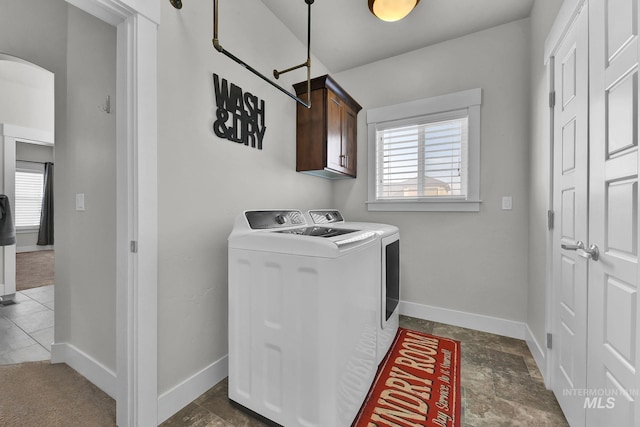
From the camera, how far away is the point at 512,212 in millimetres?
2225

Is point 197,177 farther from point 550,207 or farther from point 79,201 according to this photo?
point 550,207

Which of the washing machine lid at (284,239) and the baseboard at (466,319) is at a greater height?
the washing machine lid at (284,239)

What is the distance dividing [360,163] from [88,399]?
2.76 metres

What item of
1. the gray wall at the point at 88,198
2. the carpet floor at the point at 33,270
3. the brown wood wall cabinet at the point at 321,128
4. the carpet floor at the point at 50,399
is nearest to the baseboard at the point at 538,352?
the brown wood wall cabinet at the point at 321,128

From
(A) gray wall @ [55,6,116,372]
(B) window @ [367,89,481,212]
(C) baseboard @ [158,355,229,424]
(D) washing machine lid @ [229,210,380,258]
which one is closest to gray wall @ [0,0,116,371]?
(A) gray wall @ [55,6,116,372]

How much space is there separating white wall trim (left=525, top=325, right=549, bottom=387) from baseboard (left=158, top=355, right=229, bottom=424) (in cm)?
200

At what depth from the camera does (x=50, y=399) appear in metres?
1.48

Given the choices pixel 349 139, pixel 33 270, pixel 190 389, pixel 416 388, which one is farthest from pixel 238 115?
pixel 33 270

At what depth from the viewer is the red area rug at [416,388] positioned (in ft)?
4.35

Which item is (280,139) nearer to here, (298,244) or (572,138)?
(298,244)

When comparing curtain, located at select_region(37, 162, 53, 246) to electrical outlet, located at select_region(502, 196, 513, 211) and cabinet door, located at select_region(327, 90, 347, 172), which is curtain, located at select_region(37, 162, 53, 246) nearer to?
cabinet door, located at select_region(327, 90, 347, 172)

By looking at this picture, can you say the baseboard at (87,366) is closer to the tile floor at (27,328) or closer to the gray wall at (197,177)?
the tile floor at (27,328)

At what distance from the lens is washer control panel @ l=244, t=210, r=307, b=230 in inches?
60.2

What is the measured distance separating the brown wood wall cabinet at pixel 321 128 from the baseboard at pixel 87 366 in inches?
74.8
